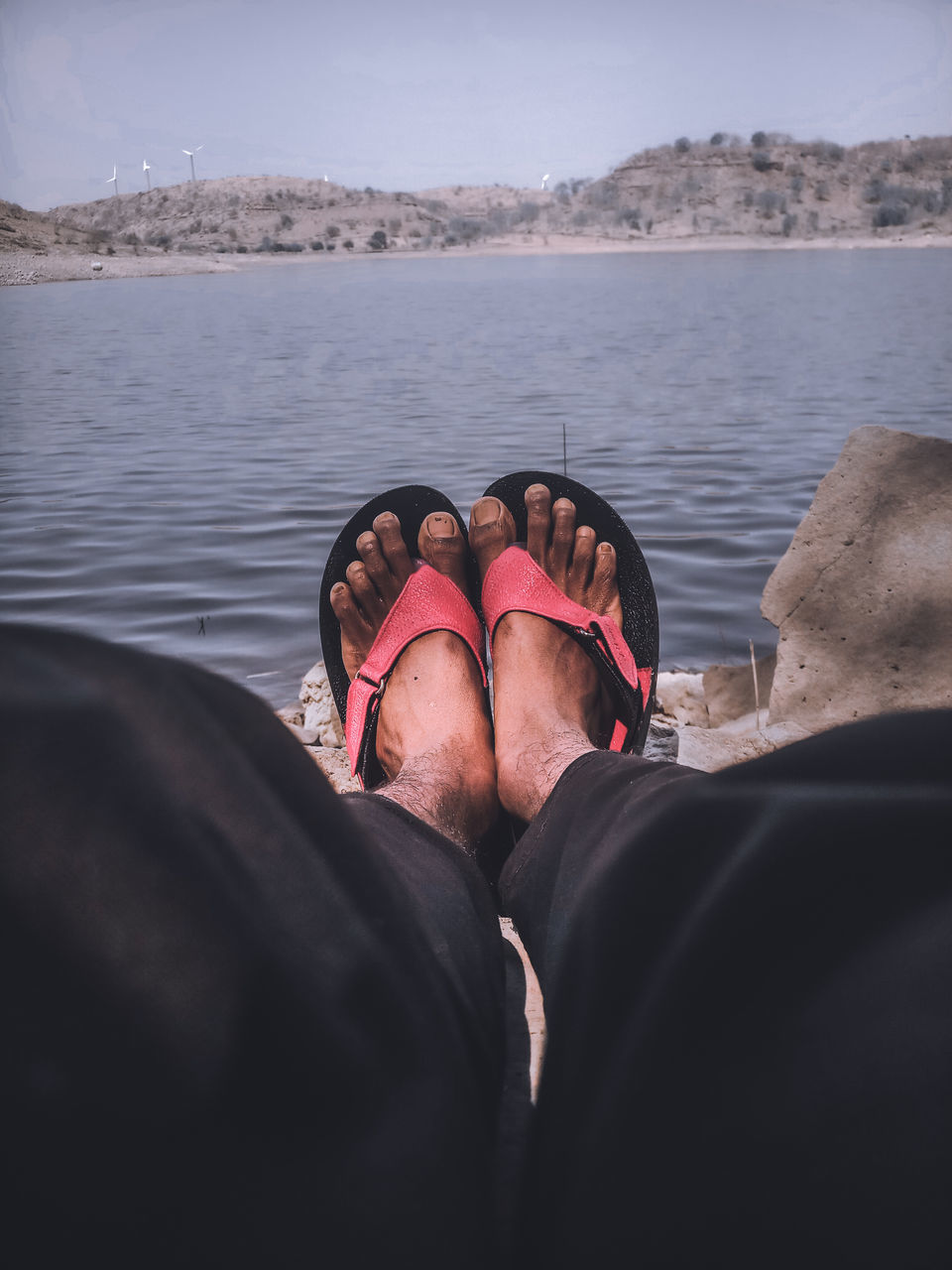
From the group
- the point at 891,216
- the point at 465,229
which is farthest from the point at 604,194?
the point at 891,216

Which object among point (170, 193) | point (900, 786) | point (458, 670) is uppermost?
point (170, 193)

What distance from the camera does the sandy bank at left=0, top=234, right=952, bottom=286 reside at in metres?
32.0

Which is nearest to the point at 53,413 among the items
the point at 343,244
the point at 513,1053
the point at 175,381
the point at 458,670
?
the point at 175,381

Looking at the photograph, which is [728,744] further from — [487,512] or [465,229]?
[465,229]

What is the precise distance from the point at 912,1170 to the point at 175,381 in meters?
8.95

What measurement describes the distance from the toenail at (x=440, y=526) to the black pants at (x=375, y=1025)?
1694 mm

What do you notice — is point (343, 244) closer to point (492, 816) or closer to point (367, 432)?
point (367, 432)

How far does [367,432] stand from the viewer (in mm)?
5914

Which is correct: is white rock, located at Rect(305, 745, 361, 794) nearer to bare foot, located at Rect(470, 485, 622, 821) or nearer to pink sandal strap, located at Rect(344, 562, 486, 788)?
pink sandal strap, located at Rect(344, 562, 486, 788)

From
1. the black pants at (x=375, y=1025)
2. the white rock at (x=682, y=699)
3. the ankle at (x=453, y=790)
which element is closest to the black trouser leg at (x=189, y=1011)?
the black pants at (x=375, y=1025)

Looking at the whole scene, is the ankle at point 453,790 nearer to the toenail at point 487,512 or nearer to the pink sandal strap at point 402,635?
the pink sandal strap at point 402,635

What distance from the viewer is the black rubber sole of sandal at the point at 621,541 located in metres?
2.26

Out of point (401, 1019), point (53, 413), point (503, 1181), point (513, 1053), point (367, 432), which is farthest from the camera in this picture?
point (53, 413)

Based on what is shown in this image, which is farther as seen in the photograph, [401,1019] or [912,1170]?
[401,1019]
